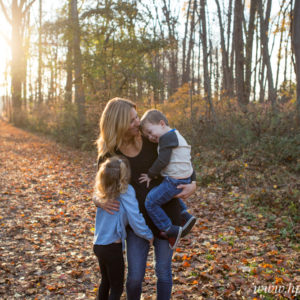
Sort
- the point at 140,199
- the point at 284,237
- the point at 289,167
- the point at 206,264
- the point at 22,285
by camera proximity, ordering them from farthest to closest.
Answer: the point at 289,167
the point at 284,237
the point at 206,264
the point at 22,285
the point at 140,199

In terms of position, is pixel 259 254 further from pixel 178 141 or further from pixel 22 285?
pixel 22 285

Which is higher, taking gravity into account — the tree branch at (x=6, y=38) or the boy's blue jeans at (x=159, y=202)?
the tree branch at (x=6, y=38)

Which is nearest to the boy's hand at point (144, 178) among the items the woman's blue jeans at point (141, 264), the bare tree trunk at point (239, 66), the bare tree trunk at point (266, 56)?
the woman's blue jeans at point (141, 264)

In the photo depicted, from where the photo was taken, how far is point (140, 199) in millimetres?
2805

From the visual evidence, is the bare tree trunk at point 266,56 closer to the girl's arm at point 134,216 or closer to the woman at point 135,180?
the woman at point 135,180

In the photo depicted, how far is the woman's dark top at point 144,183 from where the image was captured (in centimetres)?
280

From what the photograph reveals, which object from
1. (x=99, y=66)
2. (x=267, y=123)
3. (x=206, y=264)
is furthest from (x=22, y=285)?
(x=99, y=66)

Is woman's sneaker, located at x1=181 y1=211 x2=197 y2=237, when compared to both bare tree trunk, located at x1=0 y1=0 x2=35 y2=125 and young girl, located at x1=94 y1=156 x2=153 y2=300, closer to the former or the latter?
young girl, located at x1=94 y1=156 x2=153 y2=300

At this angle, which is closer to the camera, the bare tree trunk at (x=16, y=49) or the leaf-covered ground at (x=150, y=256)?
the leaf-covered ground at (x=150, y=256)

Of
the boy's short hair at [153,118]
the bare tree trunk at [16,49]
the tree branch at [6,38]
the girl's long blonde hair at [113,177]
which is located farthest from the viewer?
the tree branch at [6,38]

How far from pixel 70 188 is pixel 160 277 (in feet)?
22.8

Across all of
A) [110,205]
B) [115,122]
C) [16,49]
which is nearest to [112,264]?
[110,205]

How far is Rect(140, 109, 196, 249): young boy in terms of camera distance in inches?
107

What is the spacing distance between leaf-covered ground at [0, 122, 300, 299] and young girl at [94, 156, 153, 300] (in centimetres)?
149
